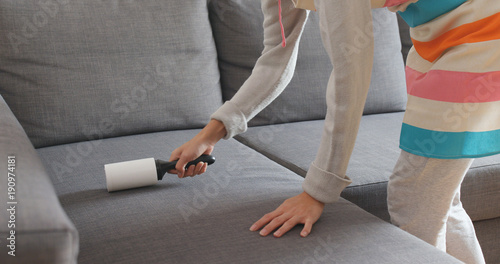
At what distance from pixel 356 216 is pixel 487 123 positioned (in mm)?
315

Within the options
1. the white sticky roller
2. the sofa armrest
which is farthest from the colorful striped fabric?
the sofa armrest

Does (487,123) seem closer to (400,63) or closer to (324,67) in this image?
(324,67)

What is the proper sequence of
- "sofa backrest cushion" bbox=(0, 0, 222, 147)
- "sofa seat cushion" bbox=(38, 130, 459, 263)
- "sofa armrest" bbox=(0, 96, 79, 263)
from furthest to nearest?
"sofa backrest cushion" bbox=(0, 0, 222, 147)
"sofa seat cushion" bbox=(38, 130, 459, 263)
"sofa armrest" bbox=(0, 96, 79, 263)

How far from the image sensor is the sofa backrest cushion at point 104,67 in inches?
57.4

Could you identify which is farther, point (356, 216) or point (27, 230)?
point (356, 216)

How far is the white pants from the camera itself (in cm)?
98

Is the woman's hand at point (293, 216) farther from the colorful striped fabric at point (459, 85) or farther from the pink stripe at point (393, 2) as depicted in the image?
the pink stripe at point (393, 2)

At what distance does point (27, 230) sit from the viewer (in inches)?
21.0

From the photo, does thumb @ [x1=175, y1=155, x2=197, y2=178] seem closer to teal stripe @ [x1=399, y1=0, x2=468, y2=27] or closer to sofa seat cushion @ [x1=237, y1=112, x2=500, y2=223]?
sofa seat cushion @ [x1=237, y1=112, x2=500, y2=223]

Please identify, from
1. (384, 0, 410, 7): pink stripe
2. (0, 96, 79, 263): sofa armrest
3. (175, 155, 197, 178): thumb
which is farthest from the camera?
(175, 155, 197, 178): thumb

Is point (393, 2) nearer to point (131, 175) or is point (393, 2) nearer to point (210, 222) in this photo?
point (210, 222)

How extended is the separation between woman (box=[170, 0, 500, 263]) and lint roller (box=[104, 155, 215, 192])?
0.95ft

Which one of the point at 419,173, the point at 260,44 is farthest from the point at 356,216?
the point at 260,44

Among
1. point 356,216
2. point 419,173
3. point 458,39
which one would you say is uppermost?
point 458,39
